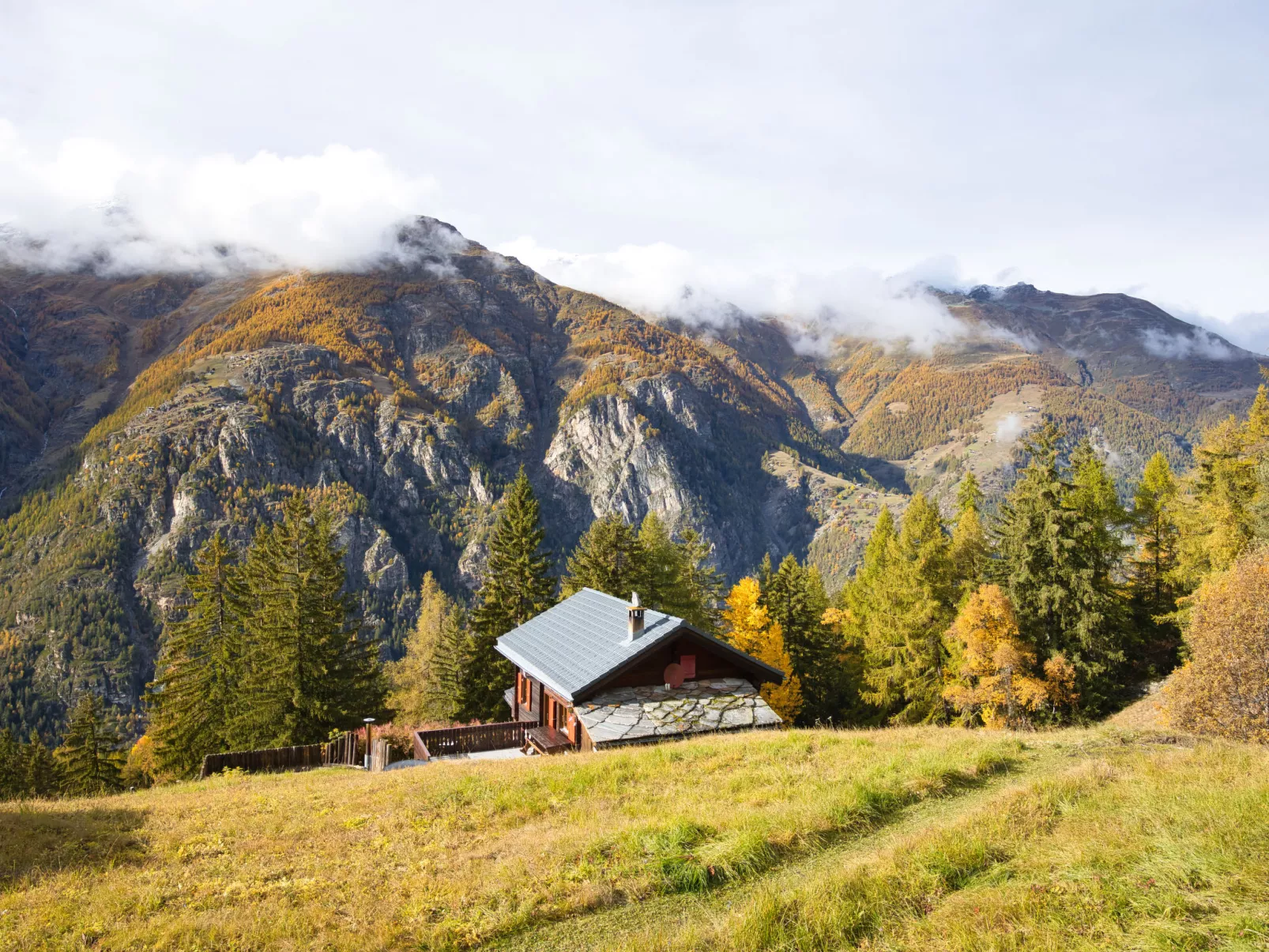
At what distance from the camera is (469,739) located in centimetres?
2638

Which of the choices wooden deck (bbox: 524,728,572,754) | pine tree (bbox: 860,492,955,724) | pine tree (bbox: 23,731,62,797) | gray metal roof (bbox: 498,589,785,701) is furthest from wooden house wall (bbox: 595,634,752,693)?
pine tree (bbox: 23,731,62,797)

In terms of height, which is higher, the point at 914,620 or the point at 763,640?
the point at 914,620

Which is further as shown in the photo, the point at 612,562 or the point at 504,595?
the point at 504,595

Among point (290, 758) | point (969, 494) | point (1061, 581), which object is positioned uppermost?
point (969, 494)

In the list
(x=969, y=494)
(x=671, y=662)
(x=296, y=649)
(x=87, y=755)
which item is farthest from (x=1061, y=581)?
(x=87, y=755)

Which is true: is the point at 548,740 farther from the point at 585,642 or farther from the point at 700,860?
the point at 700,860

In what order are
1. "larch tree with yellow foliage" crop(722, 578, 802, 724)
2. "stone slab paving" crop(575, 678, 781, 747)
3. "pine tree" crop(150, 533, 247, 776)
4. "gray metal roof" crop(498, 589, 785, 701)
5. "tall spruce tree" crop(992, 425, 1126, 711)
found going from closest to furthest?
"stone slab paving" crop(575, 678, 781, 747) < "gray metal roof" crop(498, 589, 785, 701) < "tall spruce tree" crop(992, 425, 1126, 711) < "pine tree" crop(150, 533, 247, 776) < "larch tree with yellow foliage" crop(722, 578, 802, 724)

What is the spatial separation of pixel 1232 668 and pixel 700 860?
79.5 ft

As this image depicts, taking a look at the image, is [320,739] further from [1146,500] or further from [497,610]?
[1146,500]

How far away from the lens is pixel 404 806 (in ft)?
42.1

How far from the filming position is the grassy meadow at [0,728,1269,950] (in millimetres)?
6730

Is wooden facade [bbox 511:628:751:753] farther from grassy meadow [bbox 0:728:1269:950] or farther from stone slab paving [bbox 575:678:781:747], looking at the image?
grassy meadow [bbox 0:728:1269:950]

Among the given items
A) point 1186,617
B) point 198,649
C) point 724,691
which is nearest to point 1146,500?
point 1186,617

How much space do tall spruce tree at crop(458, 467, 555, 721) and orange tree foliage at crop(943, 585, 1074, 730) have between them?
25032mm
